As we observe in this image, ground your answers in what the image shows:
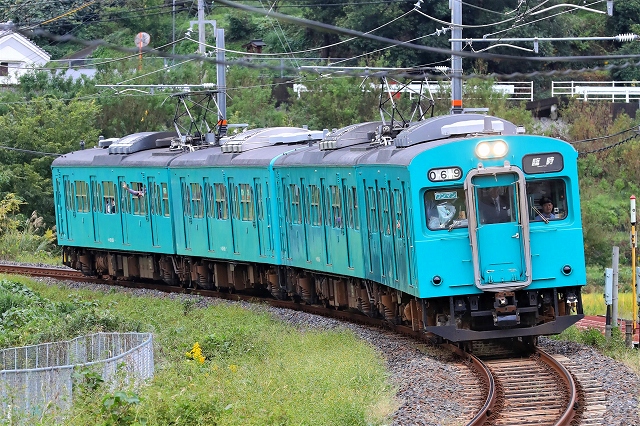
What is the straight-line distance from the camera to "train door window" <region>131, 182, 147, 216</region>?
87.2 ft

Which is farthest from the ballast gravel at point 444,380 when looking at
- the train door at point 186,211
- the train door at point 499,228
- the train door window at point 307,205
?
the train door at point 186,211

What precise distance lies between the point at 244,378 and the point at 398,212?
11.1 feet

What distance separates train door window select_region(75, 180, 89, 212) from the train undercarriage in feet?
3.94

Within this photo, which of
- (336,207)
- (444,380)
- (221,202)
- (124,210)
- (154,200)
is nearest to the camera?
(444,380)

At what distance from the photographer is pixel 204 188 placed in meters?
24.1

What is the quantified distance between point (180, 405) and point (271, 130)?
13953 millimetres

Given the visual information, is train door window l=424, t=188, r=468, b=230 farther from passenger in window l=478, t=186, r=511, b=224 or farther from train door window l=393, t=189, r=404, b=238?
train door window l=393, t=189, r=404, b=238

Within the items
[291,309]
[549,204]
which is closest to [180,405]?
[549,204]

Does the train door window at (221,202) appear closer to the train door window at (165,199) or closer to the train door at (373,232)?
the train door window at (165,199)

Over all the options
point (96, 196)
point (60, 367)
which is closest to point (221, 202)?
point (96, 196)

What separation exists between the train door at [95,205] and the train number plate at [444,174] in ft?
50.4

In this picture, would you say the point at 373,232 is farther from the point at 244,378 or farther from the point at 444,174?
the point at 244,378

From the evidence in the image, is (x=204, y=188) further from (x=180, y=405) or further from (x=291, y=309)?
(x=180, y=405)

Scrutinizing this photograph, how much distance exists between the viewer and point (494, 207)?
14.3 meters
